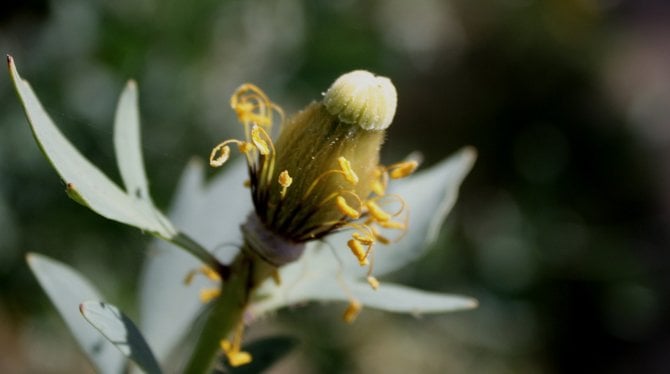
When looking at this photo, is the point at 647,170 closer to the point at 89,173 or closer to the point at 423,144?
the point at 423,144

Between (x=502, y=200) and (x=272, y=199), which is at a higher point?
(x=272, y=199)

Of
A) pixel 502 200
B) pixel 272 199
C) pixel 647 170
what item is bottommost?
pixel 647 170

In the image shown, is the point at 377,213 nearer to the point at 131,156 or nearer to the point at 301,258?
the point at 301,258

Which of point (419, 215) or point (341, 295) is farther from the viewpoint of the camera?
point (419, 215)

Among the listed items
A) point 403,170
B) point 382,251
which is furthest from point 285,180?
point 382,251

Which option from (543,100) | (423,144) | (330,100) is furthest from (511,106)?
(330,100)

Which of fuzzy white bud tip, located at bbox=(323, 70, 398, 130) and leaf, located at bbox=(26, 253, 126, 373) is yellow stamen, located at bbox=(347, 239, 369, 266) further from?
leaf, located at bbox=(26, 253, 126, 373)
